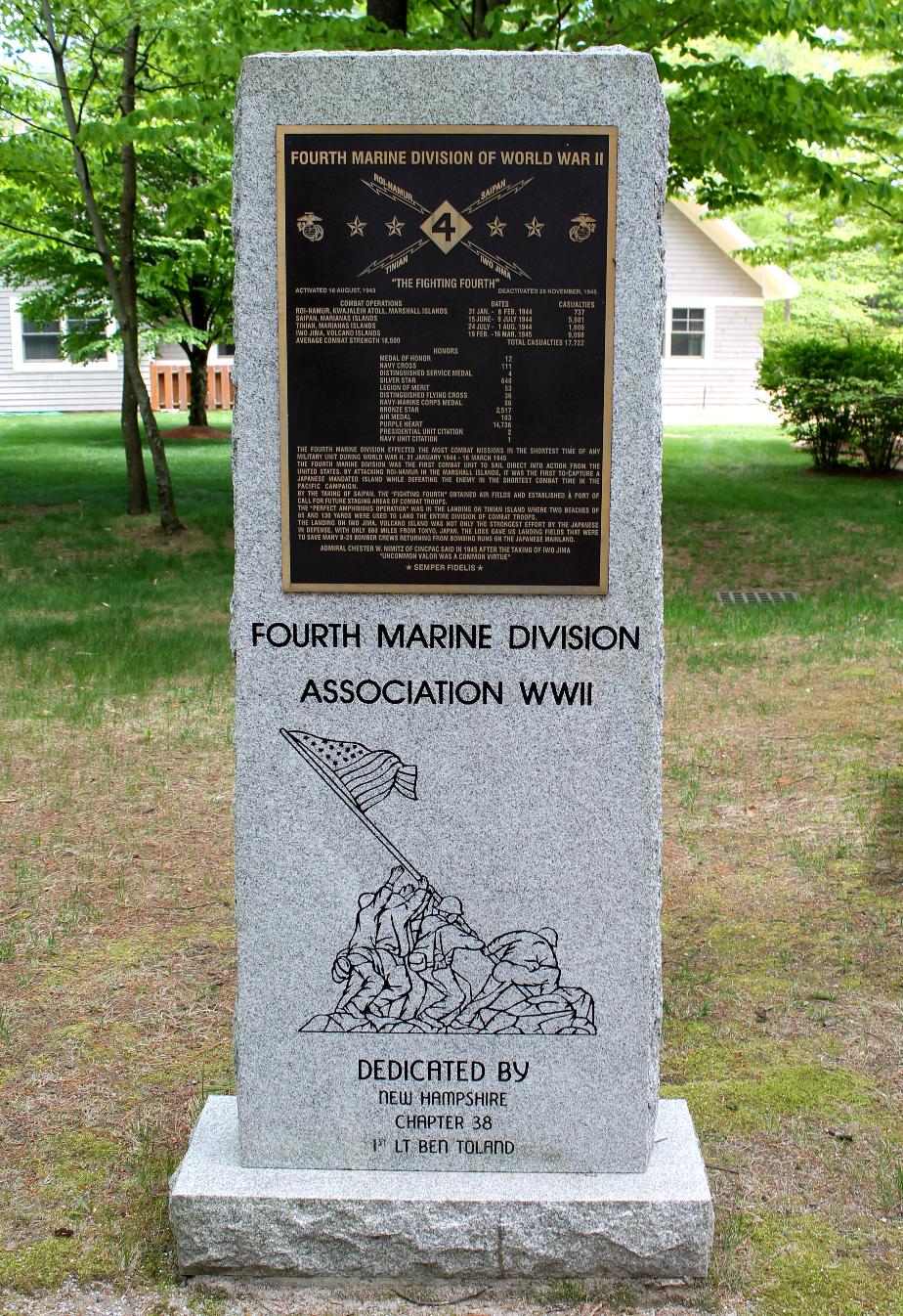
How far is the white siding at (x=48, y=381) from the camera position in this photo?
3191 cm

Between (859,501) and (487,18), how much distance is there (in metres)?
8.06

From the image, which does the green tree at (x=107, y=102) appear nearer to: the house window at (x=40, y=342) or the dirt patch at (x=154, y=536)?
the dirt patch at (x=154, y=536)

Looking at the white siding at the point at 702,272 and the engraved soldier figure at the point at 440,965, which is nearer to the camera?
the engraved soldier figure at the point at 440,965

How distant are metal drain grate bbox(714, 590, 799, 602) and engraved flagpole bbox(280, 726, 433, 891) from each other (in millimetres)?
9153

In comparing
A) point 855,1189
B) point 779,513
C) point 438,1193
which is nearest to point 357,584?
point 438,1193

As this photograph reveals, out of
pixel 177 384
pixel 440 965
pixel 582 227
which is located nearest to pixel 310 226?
pixel 582 227

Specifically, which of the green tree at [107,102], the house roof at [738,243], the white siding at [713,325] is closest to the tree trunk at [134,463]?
the green tree at [107,102]

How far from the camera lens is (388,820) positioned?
3648 millimetres

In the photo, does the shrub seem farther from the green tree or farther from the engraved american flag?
the engraved american flag

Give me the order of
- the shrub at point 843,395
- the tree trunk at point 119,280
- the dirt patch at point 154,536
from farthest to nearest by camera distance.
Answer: the shrub at point 843,395 → the dirt patch at point 154,536 → the tree trunk at point 119,280

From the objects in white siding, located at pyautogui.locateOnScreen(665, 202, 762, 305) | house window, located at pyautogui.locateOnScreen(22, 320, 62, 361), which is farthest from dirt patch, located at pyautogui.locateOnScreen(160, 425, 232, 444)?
white siding, located at pyautogui.locateOnScreen(665, 202, 762, 305)

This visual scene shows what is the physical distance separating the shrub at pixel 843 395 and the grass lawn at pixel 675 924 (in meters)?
5.92

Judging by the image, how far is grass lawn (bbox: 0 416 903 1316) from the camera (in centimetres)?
391

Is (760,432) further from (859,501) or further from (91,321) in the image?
(91,321)
